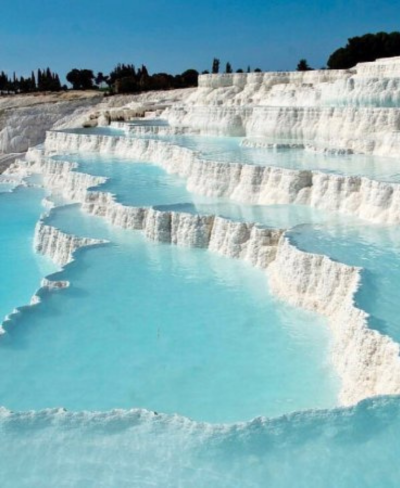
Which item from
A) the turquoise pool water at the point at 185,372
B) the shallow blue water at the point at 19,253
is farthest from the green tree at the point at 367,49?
the turquoise pool water at the point at 185,372

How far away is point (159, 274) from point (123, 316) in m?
1.43

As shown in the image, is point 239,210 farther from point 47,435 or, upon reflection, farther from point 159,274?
point 47,435

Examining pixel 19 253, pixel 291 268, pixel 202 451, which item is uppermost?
pixel 291 268

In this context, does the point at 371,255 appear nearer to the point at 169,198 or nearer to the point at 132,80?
the point at 169,198

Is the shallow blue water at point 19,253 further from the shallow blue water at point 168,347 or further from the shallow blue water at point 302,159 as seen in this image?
the shallow blue water at point 302,159

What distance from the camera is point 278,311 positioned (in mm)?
7480

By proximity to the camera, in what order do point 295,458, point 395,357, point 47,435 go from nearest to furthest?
point 295,458, point 47,435, point 395,357

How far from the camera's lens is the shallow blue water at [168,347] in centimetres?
567

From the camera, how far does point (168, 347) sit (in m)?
6.62

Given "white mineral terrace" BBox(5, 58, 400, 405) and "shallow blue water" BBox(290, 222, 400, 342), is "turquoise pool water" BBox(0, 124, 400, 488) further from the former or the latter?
"white mineral terrace" BBox(5, 58, 400, 405)

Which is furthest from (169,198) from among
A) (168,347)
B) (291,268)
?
(168,347)

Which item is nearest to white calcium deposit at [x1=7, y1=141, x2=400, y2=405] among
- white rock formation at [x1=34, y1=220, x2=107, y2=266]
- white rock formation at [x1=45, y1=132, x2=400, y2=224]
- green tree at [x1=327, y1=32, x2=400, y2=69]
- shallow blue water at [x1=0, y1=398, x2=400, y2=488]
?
white rock formation at [x1=34, y1=220, x2=107, y2=266]

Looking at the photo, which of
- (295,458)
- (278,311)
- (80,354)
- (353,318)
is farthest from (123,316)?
(295,458)

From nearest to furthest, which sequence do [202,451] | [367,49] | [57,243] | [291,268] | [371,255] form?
[202,451] < [371,255] < [291,268] < [57,243] < [367,49]
